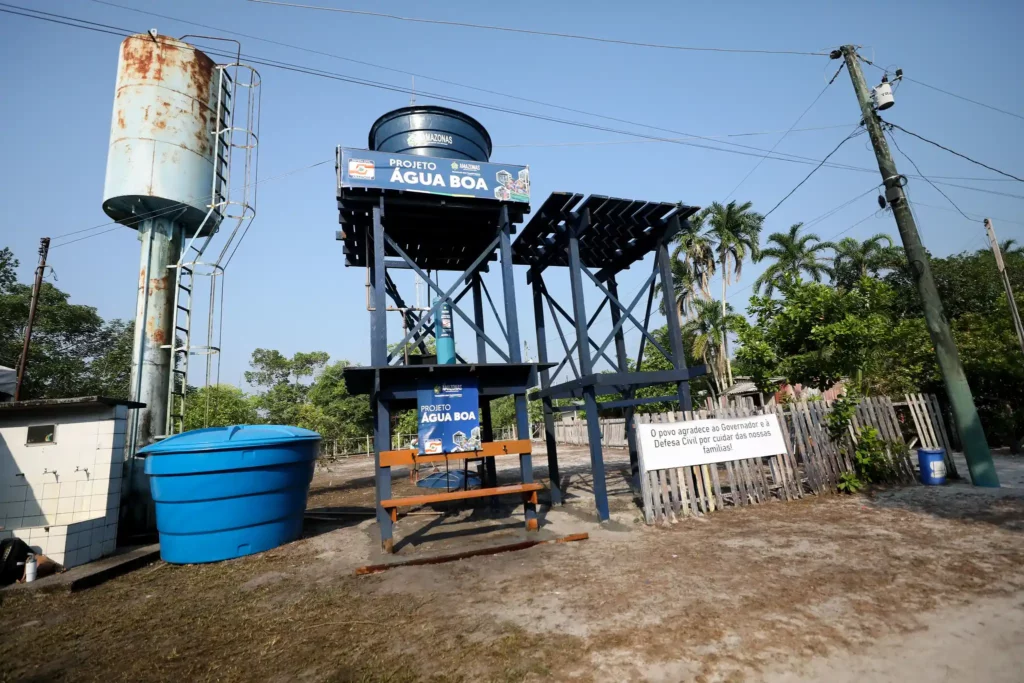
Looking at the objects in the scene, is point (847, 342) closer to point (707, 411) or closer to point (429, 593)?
point (707, 411)

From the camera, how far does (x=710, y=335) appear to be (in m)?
34.0

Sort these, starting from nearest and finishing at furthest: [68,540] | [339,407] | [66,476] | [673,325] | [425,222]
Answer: [68,540], [66,476], [425,222], [673,325], [339,407]

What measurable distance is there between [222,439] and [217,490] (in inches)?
32.8

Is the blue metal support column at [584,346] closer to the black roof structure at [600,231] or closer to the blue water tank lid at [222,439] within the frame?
the black roof structure at [600,231]

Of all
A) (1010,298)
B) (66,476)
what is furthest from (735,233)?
(66,476)

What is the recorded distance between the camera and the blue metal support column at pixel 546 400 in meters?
10.8

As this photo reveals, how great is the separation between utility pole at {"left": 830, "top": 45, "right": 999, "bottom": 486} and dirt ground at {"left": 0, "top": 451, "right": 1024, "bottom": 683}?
3.72 feet

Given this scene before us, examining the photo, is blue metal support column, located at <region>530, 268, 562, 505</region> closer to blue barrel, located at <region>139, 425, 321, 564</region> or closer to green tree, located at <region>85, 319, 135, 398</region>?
blue barrel, located at <region>139, 425, 321, 564</region>

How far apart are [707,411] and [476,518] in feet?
17.9

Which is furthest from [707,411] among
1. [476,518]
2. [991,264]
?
[991,264]

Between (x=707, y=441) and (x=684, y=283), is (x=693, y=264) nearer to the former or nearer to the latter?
(x=684, y=283)

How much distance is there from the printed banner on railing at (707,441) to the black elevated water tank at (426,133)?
22.9 feet

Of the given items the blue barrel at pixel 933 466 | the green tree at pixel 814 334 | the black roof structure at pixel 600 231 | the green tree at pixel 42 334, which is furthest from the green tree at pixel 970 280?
the green tree at pixel 42 334

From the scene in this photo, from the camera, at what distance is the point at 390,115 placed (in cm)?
988
